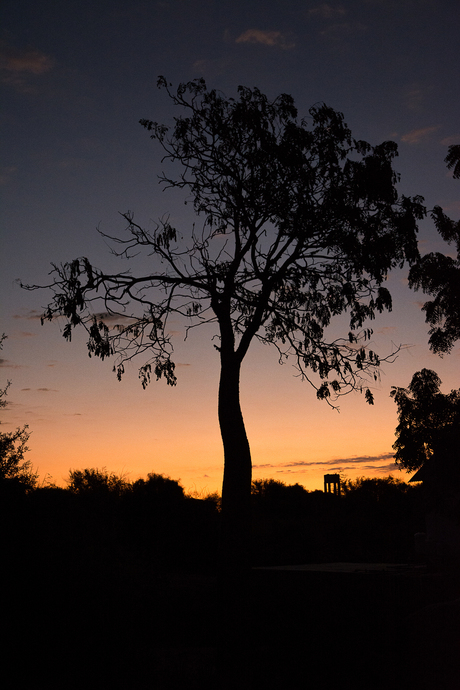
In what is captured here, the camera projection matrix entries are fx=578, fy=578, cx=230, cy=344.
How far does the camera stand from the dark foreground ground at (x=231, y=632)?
755cm

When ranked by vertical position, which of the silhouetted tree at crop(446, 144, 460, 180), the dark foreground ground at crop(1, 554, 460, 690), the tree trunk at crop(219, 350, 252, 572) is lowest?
the dark foreground ground at crop(1, 554, 460, 690)

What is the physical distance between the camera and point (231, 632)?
10.7m

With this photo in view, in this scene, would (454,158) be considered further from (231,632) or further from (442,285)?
(231,632)

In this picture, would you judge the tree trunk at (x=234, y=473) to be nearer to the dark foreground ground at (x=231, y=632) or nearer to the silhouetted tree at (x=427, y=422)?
the dark foreground ground at (x=231, y=632)

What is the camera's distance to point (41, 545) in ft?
29.6

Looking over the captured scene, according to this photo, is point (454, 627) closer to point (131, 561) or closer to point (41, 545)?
point (41, 545)

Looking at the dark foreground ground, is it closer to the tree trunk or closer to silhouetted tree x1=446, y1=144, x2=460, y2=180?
the tree trunk

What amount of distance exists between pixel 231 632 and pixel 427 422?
5.46 m

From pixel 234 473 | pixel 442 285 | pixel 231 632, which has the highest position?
pixel 442 285

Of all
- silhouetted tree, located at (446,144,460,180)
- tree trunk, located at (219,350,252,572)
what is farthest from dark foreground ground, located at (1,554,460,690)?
silhouetted tree, located at (446,144,460,180)

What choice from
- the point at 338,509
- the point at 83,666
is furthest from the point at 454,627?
the point at 338,509

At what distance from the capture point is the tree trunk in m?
11.8

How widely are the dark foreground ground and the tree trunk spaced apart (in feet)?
2.02

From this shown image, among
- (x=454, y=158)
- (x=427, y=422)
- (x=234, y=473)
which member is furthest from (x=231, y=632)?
(x=454, y=158)
